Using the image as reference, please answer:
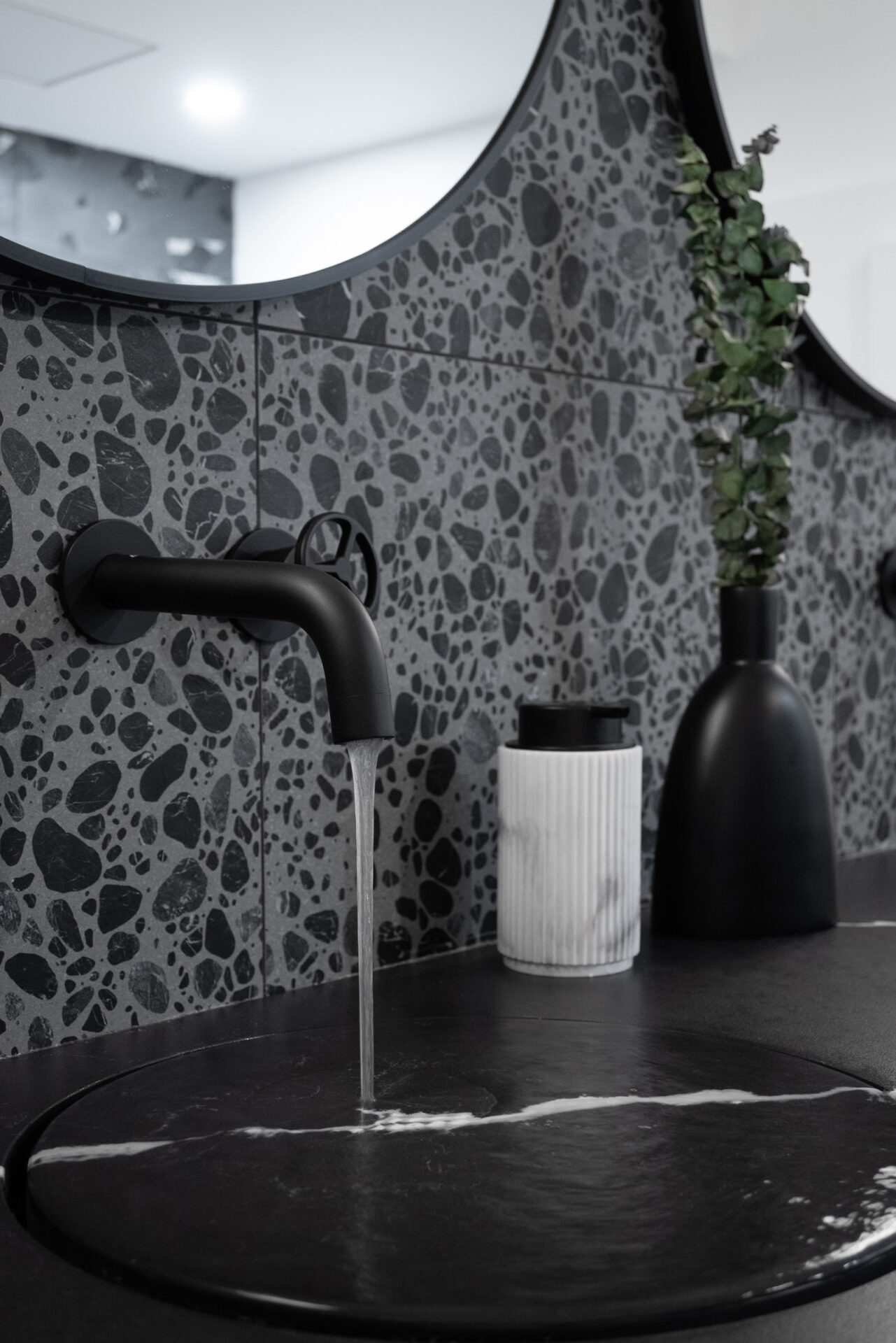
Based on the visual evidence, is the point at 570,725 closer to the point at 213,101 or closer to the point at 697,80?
the point at 213,101

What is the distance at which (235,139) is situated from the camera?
0.81 m

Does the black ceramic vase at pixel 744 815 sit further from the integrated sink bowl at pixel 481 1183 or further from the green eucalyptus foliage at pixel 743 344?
the integrated sink bowl at pixel 481 1183

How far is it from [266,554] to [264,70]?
0.28 metres

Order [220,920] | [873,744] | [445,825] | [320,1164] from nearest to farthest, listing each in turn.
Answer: [320,1164] → [220,920] → [445,825] → [873,744]

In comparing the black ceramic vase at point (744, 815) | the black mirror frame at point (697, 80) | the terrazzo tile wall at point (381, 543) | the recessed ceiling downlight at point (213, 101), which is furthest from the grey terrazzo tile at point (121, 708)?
the black mirror frame at point (697, 80)

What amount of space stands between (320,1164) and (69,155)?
19.8 inches

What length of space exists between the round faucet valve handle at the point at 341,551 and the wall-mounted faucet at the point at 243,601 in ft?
0.10

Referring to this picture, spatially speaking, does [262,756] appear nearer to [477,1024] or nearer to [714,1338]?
[477,1024]

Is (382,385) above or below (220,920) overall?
above

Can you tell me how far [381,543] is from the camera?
912mm

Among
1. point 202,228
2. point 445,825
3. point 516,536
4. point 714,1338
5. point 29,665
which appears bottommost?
point 714,1338

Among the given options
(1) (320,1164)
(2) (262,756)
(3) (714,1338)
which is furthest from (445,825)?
(3) (714,1338)

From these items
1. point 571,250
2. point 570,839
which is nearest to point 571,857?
point 570,839

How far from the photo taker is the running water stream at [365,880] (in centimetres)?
64
